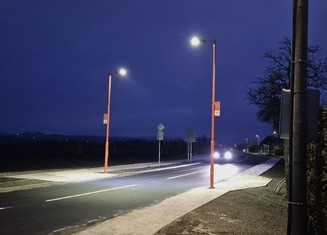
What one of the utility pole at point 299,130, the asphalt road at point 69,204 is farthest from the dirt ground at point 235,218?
the utility pole at point 299,130

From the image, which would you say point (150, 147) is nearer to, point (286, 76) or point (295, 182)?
point (286, 76)

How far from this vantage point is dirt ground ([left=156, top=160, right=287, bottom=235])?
9734 millimetres

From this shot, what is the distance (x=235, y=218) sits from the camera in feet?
36.8

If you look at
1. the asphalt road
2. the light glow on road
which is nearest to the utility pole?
the asphalt road

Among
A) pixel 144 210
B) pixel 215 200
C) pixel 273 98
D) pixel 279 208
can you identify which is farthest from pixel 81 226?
pixel 273 98

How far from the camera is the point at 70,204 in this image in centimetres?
1379

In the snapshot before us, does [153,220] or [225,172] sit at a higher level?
[153,220]

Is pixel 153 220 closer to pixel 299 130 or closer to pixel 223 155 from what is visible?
pixel 299 130

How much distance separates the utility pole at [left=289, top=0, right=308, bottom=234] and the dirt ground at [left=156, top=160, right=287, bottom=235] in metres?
3.20

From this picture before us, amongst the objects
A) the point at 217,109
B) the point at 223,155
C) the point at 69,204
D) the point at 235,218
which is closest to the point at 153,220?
the point at 235,218

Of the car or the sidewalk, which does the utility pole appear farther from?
the car

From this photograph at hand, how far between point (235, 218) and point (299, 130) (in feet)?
17.2

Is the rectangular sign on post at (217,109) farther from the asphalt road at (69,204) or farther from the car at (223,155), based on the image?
the car at (223,155)

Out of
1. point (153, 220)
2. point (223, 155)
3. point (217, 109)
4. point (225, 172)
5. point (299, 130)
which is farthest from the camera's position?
point (223, 155)
